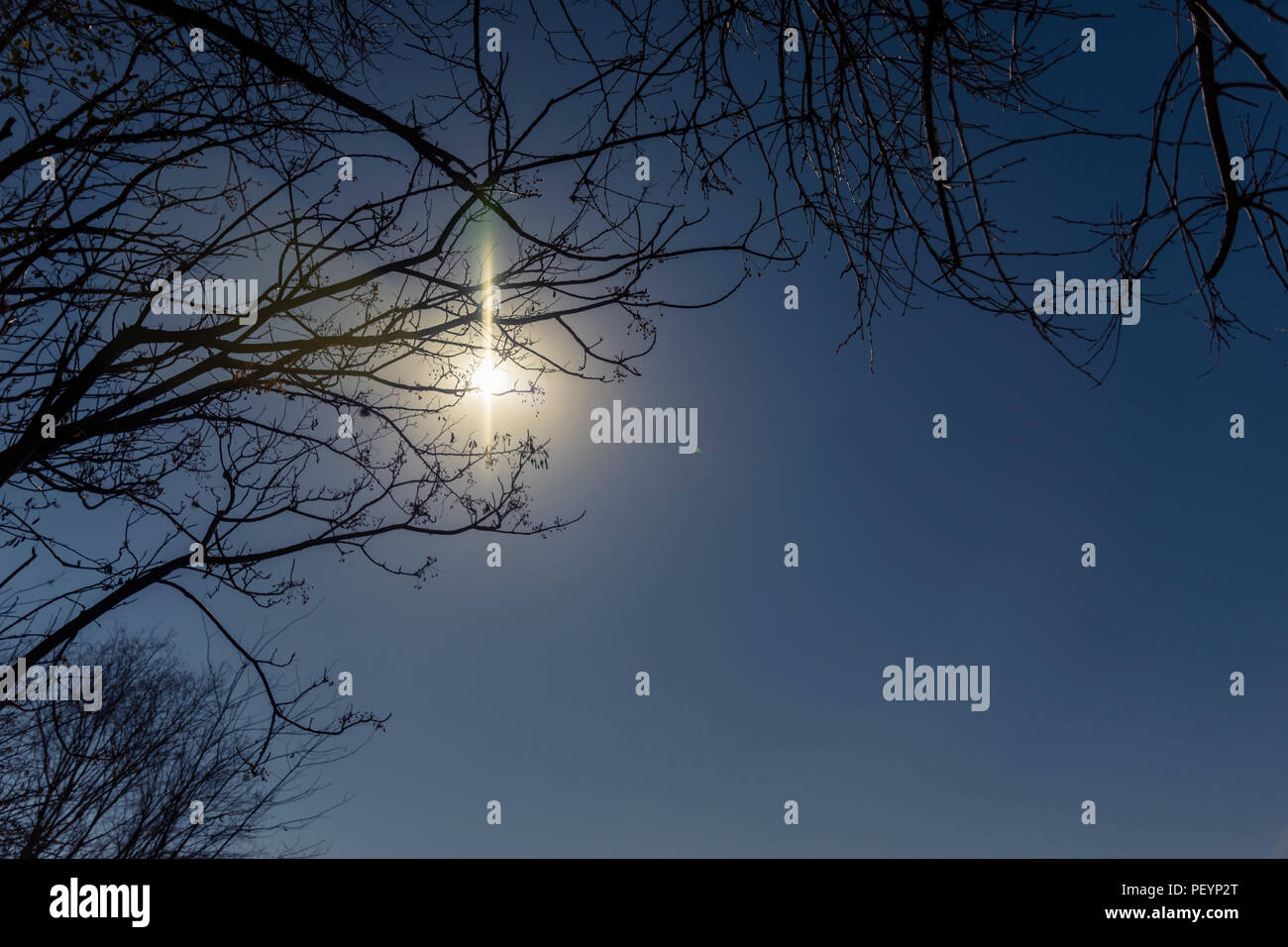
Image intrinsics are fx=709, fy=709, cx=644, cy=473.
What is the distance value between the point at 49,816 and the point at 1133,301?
12186mm

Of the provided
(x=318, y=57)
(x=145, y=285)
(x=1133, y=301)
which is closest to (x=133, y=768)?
(x=145, y=285)

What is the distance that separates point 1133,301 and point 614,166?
205 centimetres

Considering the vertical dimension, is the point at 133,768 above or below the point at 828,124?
below

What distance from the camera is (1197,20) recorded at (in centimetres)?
239
